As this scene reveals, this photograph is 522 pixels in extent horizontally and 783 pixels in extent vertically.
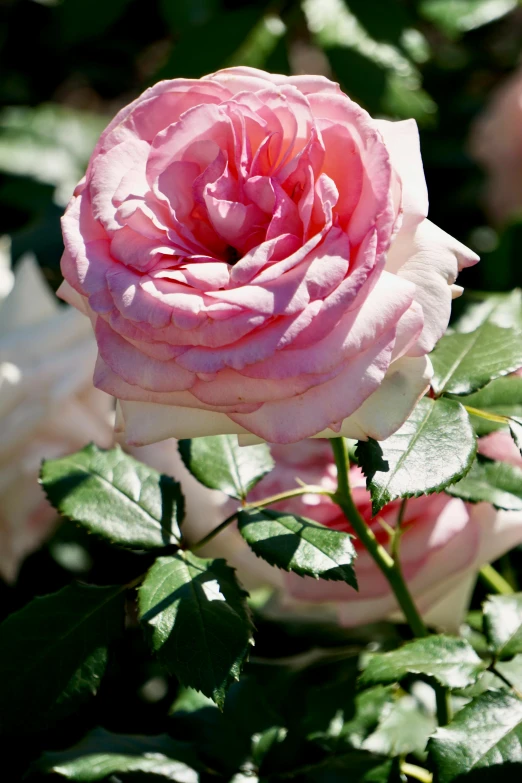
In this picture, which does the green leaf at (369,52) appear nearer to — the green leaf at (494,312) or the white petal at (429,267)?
the green leaf at (494,312)

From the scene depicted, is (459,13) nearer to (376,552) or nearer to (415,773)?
(376,552)

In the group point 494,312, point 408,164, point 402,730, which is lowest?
point 402,730

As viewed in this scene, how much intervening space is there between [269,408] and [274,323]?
45 mm

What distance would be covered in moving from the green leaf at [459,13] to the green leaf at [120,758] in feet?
3.01

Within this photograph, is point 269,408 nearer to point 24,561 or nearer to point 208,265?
point 208,265

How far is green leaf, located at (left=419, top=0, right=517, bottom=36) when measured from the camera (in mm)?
1157

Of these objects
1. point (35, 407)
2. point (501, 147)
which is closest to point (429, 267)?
point (35, 407)

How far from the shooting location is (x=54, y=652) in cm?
61

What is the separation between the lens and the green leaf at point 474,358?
1.95ft

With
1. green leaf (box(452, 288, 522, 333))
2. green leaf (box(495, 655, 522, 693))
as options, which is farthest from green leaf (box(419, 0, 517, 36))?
green leaf (box(495, 655, 522, 693))

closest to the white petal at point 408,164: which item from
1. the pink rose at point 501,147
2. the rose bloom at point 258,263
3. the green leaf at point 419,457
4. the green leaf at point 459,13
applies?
the rose bloom at point 258,263

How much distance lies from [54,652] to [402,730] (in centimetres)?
31

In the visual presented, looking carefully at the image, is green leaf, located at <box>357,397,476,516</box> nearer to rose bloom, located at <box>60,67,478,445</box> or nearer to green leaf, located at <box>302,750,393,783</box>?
rose bloom, located at <box>60,67,478,445</box>

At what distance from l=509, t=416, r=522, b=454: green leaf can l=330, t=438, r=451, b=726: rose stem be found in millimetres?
107
